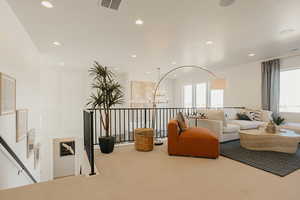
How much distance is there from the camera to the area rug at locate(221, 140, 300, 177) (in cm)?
229

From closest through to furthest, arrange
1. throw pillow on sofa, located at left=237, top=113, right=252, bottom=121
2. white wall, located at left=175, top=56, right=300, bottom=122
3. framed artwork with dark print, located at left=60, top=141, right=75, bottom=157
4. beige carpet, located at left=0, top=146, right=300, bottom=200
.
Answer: beige carpet, located at left=0, top=146, right=300, bottom=200 < white wall, located at left=175, top=56, right=300, bottom=122 < throw pillow on sofa, located at left=237, top=113, right=252, bottom=121 < framed artwork with dark print, located at left=60, top=141, right=75, bottom=157

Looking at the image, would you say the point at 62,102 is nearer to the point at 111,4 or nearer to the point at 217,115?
the point at 111,4

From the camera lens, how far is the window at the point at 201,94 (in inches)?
301

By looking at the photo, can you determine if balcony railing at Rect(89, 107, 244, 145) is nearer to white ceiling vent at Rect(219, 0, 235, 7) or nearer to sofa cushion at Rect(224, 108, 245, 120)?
sofa cushion at Rect(224, 108, 245, 120)

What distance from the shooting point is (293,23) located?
9.31 feet

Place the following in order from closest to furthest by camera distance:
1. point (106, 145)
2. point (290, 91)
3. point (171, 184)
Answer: point (171, 184), point (106, 145), point (290, 91)

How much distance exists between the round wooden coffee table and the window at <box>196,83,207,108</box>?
4404mm

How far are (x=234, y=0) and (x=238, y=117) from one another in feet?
13.7

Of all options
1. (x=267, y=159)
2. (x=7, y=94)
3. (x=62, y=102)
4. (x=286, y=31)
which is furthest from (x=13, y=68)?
(x=286, y=31)

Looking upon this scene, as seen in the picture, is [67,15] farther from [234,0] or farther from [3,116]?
[234,0]

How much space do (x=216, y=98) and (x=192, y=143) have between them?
501 cm

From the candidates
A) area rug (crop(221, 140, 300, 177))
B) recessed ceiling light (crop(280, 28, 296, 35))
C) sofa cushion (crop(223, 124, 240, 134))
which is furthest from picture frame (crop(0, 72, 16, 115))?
recessed ceiling light (crop(280, 28, 296, 35))

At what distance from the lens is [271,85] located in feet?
16.0

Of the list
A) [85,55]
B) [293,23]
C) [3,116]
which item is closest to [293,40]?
[293,23]
